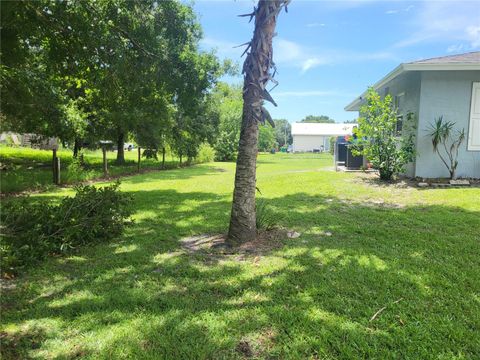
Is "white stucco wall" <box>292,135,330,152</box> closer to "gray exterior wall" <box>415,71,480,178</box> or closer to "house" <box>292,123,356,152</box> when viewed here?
"house" <box>292,123,356,152</box>

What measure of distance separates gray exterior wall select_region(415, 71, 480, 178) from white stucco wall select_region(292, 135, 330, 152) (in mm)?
49844

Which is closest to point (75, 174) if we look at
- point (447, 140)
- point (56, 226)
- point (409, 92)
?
point (56, 226)

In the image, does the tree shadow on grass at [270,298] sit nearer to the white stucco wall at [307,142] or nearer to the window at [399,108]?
the window at [399,108]

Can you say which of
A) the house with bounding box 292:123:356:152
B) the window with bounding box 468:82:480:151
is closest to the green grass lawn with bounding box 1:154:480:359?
the window with bounding box 468:82:480:151

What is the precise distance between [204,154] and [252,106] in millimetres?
23294

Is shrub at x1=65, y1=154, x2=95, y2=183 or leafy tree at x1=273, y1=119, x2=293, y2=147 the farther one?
leafy tree at x1=273, y1=119, x2=293, y2=147

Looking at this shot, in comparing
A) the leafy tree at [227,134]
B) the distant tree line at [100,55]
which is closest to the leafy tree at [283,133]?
the leafy tree at [227,134]

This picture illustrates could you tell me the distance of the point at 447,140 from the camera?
9.39 m

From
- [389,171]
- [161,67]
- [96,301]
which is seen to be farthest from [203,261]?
[389,171]

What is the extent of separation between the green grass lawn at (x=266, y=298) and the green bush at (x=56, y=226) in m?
0.21

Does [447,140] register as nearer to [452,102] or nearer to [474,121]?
[474,121]

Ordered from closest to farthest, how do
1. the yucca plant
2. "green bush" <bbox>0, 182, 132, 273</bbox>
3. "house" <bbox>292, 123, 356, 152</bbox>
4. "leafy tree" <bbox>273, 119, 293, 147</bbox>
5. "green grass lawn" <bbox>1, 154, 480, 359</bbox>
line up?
1. "green grass lawn" <bbox>1, 154, 480, 359</bbox>
2. "green bush" <bbox>0, 182, 132, 273</bbox>
3. the yucca plant
4. "house" <bbox>292, 123, 356, 152</bbox>
5. "leafy tree" <bbox>273, 119, 293, 147</bbox>

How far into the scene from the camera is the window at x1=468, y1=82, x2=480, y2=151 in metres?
9.33

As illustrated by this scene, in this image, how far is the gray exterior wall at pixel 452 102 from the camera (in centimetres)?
929
